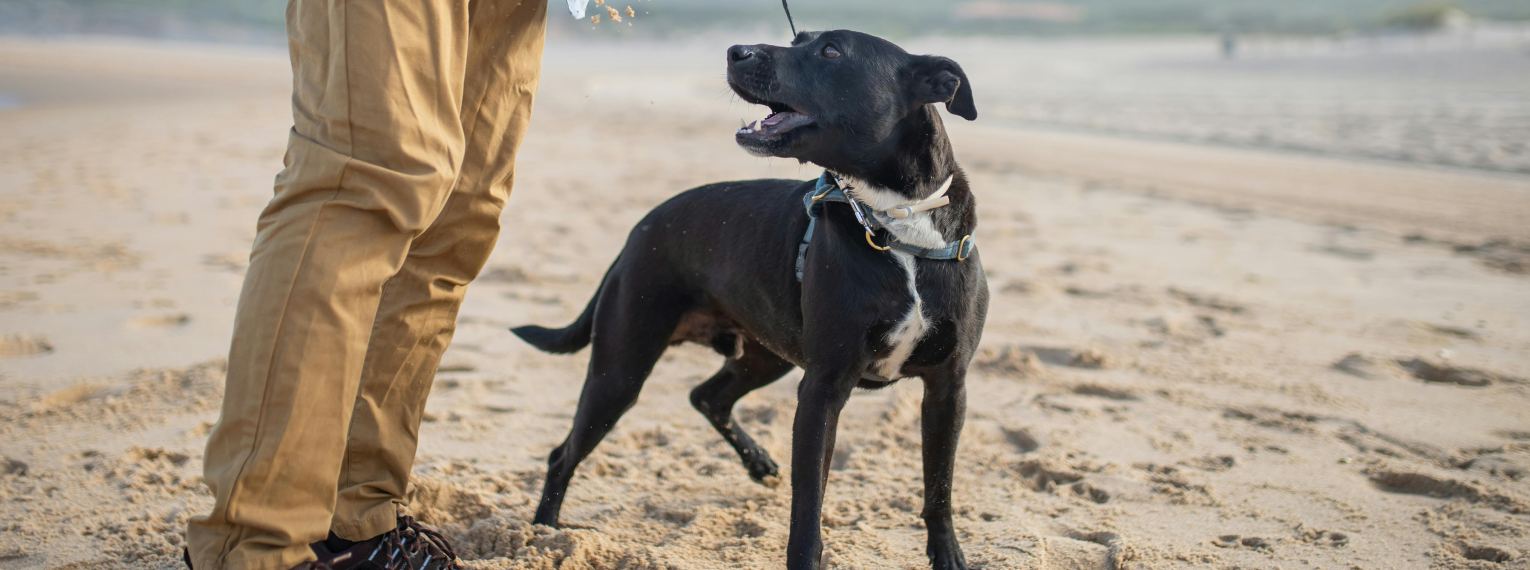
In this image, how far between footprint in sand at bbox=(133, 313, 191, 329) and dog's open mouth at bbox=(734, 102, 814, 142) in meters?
2.98

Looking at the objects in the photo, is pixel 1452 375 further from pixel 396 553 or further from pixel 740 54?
pixel 396 553

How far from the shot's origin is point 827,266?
88.0 inches

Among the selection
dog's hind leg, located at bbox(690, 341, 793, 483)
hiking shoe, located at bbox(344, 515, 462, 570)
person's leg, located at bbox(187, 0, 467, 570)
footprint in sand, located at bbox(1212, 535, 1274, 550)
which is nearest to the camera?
person's leg, located at bbox(187, 0, 467, 570)

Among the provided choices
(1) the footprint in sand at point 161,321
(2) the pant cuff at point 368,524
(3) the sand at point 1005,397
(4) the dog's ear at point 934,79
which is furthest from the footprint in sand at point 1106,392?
(1) the footprint in sand at point 161,321

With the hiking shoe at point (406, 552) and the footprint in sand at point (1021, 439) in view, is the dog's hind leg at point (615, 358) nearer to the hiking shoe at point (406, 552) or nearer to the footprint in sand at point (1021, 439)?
the hiking shoe at point (406, 552)

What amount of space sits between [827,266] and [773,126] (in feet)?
1.18

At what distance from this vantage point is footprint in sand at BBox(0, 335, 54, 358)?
3.70 m

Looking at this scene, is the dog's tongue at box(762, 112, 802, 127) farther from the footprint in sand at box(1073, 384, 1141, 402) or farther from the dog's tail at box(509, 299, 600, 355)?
the footprint in sand at box(1073, 384, 1141, 402)

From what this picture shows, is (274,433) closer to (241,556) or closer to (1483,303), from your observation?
A: (241,556)

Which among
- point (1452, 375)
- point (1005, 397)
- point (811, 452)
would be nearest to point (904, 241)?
point (811, 452)

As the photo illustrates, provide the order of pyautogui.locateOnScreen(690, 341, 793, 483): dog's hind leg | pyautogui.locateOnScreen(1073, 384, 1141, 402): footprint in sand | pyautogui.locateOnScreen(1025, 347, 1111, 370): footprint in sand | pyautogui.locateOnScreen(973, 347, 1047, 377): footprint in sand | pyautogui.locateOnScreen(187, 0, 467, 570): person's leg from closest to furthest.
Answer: pyautogui.locateOnScreen(187, 0, 467, 570): person's leg
pyautogui.locateOnScreen(690, 341, 793, 483): dog's hind leg
pyautogui.locateOnScreen(1073, 384, 1141, 402): footprint in sand
pyautogui.locateOnScreen(973, 347, 1047, 377): footprint in sand
pyautogui.locateOnScreen(1025, 347, 1111, 370): footprint in sand

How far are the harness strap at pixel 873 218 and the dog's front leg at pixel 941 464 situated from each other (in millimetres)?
299

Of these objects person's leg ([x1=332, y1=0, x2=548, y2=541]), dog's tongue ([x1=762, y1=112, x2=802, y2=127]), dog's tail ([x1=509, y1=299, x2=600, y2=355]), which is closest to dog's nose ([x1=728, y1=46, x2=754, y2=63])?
dog's tongue ([x1=762, y1=112, x2=802, y2=127])

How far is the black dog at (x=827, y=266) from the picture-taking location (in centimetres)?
221
